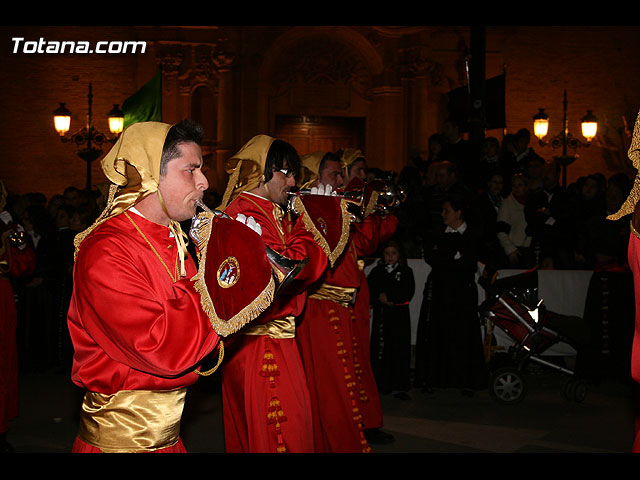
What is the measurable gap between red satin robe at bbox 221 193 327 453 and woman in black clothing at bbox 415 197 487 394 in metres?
4.05

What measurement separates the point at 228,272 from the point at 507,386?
17.9 ft

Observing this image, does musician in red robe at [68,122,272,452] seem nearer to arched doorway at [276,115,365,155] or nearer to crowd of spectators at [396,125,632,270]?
crowd of spectators at [396,125,632,270]

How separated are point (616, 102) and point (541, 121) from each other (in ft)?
13.6

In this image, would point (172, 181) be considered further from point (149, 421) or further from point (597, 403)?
point (597, 403)

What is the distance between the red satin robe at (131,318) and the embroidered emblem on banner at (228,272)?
0.35 feet

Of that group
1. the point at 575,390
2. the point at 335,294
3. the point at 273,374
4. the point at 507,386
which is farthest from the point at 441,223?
the point at 273,374

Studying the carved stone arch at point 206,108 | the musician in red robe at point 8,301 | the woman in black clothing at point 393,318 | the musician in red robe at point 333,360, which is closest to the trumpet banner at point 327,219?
the musician in red robe at point 333,360

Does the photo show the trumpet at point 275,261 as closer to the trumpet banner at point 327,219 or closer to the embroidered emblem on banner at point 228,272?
the embroidered emblem on banner at point 228,272

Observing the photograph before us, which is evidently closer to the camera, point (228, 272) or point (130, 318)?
point (130, 318)

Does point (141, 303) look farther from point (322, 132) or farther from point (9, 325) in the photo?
point (322, 132)

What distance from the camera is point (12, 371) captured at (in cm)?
598

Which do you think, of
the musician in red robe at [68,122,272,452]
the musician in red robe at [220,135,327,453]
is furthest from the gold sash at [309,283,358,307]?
the musician in red robe at [68,122,272,452]

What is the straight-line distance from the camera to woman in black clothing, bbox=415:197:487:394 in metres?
7.71

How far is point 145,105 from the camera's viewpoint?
3580mm
